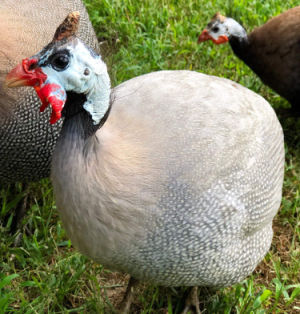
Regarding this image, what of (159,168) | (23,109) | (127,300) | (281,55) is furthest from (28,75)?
(281,55)

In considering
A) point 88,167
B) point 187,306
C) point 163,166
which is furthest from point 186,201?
point 187,306

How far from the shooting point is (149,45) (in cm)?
387

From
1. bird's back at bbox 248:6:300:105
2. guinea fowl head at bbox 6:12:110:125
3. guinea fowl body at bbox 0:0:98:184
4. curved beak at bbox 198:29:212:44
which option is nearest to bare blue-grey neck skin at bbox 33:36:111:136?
guinea fowl head at bbox 6:12:110:125

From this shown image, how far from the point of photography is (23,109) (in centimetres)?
235

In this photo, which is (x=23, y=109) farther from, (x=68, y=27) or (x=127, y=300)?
(x=127, y=300)

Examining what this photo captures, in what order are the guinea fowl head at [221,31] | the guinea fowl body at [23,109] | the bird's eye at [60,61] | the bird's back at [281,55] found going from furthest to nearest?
1. the guinea fowl head at [221,31]
2. the bird's back at [281,55]
3. the guinea fowl body at [23,109]
4. the bird's eye at [60,61]

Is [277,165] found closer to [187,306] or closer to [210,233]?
[210,233]

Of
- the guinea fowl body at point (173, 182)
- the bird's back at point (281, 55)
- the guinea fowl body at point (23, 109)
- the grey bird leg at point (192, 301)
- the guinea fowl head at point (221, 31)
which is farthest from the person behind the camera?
the guinea fowl head at point (221, 31)

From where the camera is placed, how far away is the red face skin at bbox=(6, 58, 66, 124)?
5.31 feet

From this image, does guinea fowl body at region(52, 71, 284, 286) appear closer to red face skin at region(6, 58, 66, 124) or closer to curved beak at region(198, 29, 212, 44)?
red face skin at region(6, 58, 66, 124)

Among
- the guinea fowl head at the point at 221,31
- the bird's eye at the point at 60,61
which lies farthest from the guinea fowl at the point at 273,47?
the bird's eye at the point at 60,61

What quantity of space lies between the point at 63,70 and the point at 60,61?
3 cm

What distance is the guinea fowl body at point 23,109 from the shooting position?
2.32 m

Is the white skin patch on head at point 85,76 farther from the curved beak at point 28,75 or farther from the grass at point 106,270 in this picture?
the grass at point 106,270
